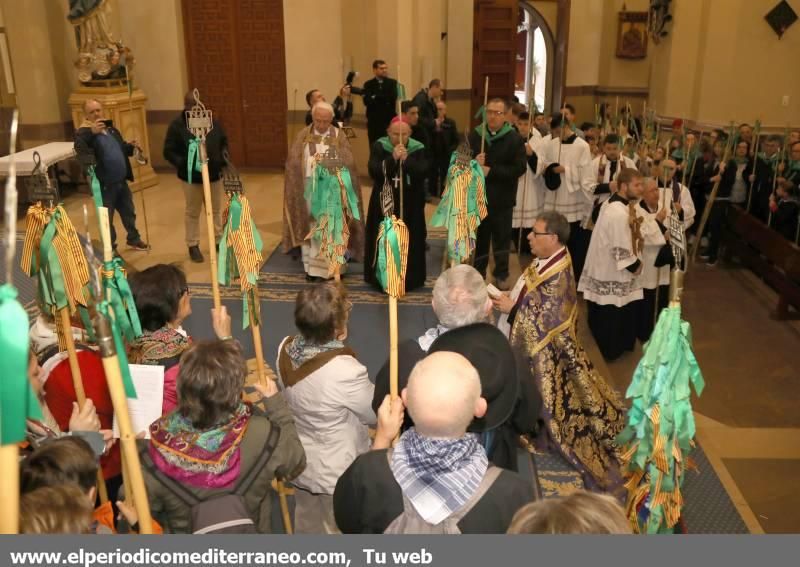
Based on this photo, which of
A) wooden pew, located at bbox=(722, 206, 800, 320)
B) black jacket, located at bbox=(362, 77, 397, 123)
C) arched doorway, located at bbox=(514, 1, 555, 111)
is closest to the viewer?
wooden pew, located at bbox=(722, 206, 800, 320)

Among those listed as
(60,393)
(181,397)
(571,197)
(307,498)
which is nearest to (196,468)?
(181,397)

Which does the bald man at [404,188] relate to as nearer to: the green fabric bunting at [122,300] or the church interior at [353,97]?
the church interior at [353,97]

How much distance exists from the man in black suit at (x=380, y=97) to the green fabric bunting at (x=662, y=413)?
8329 mm

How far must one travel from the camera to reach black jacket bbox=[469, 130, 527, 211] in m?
7.38

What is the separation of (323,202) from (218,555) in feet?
17.9

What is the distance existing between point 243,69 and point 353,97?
221 cm

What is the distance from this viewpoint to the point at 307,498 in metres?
3.56

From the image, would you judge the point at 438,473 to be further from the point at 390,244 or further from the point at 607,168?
the point at 607,168

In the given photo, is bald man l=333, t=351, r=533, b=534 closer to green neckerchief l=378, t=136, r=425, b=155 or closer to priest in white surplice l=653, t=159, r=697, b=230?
priest in white surplice l=653, t=159, r=697, b=230

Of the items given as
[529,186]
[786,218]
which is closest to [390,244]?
[529,186]

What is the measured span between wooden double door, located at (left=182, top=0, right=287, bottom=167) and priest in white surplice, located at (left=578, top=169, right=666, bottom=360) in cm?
810

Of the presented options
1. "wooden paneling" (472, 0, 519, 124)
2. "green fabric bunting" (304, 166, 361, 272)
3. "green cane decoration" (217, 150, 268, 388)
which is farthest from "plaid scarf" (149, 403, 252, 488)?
"wooden paneling" (472, 0, 519, 124)

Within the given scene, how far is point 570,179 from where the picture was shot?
8.22 m

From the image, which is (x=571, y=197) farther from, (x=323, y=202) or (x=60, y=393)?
(x=60, y=393)
